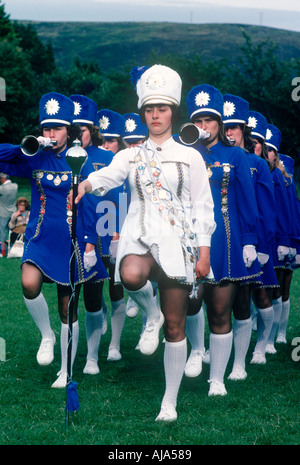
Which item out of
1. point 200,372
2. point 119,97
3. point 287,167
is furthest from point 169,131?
Result: point 119,97

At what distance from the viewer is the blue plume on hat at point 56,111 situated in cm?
596

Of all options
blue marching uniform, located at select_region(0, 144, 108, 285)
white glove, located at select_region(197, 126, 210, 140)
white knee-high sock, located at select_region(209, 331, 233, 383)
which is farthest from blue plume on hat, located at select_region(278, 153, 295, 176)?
blue marching uniform, located at select_region(0, 144, 108, 285)

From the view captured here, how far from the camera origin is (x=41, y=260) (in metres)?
5.82

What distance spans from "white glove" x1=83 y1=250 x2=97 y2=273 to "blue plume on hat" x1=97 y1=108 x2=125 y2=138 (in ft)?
8.71

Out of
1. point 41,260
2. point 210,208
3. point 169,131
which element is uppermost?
point 169,131

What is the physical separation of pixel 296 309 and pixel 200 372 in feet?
14.4

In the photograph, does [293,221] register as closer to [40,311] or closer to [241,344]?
[241,344]

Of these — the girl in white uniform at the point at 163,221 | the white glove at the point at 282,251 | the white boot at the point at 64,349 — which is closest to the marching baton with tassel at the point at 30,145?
the girl in white uniform at the point at 163,221

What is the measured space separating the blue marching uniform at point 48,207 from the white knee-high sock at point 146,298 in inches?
47.7

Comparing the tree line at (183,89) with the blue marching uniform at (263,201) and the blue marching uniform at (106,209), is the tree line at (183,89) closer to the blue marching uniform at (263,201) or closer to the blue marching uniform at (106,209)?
the blue marching uniform at (106,209)

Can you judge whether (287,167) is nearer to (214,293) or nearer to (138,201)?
(214,293)

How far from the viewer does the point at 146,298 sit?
4758mm

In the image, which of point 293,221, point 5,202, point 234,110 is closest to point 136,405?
point 234,110
